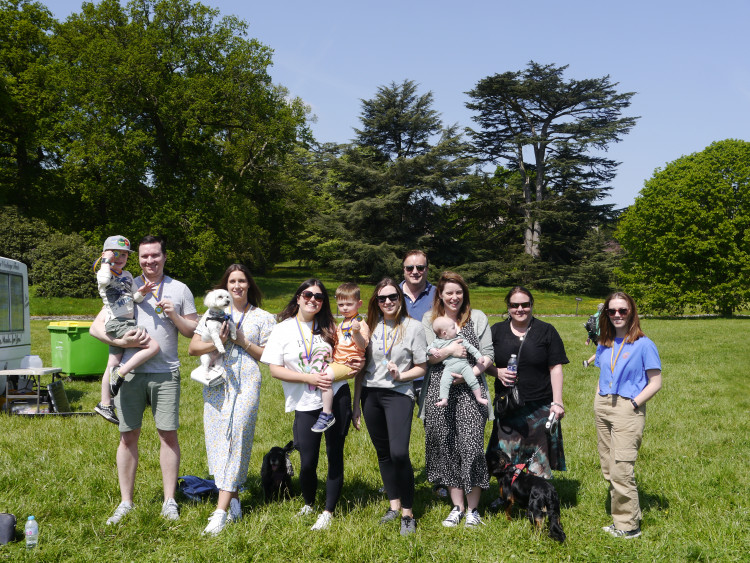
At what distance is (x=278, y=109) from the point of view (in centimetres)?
3512

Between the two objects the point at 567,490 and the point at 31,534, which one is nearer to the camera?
the point at 31,534

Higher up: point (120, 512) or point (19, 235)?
point (19, 235)

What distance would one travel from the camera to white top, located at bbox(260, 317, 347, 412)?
4.77 meters

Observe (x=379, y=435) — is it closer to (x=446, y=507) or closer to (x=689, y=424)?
(x=446, y=507)

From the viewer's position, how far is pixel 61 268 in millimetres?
29062

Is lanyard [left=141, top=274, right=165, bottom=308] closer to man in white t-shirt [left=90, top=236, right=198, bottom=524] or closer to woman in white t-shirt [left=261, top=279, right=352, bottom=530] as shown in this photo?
man in white t-shirt [left=90, top=236, right=198, bottom=524]

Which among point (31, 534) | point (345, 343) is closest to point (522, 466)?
point (345, 343)

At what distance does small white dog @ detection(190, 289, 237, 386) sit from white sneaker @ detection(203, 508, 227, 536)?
1008mm

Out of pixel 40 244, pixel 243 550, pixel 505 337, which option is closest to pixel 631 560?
pixel 505 337

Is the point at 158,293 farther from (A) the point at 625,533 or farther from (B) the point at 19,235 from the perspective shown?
(B) the point at 19,235

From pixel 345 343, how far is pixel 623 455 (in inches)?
92.9

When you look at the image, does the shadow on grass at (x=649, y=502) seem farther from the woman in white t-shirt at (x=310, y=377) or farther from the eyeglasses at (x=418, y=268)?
the eyeglasses at (x=418, y=268)

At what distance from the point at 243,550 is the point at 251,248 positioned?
35025mm

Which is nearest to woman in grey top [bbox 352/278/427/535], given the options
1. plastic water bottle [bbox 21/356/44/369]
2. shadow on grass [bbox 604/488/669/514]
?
shadow on grass [bbox 604/488/669/514]
